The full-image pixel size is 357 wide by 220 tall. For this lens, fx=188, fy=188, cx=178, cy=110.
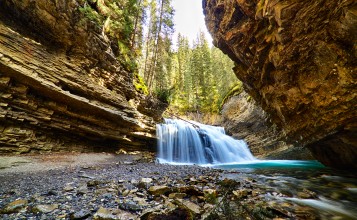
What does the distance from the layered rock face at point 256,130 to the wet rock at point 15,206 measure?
50.3 ft

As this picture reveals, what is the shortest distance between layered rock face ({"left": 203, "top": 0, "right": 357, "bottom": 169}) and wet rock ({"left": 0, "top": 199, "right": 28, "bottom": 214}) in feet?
29.0

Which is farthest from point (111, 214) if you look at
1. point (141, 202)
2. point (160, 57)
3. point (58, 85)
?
point (160, 57)

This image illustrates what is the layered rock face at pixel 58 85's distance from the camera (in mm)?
9336

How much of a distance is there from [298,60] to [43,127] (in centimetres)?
1319

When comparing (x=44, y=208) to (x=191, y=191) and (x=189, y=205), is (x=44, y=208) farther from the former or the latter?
(x=191, y=191)

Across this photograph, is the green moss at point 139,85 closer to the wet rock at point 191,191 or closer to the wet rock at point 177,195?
the wet rock at point 191,191

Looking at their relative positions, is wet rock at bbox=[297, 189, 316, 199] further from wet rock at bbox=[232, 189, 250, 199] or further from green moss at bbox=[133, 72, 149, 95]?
green moss at bbox=[133, 72, 149, 95]

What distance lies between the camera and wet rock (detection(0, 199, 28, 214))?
10.8ft

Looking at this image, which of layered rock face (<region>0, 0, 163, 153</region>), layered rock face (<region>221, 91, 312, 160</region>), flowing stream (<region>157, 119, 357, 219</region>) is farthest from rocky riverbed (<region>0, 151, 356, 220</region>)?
layered rock face (<region>221, 91, 312, 160</region>)

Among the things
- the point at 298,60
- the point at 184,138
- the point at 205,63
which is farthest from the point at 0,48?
the point at 205,63

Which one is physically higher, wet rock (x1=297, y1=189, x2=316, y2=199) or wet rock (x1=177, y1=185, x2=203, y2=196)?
wet rock (x1=177, y1=185, x2=203, y2=196)

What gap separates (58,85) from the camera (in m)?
10.7

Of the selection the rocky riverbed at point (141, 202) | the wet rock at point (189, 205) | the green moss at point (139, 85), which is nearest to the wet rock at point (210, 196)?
the rocky riverbed at point (141, 202)

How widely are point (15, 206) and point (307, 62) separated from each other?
9.51 metres
